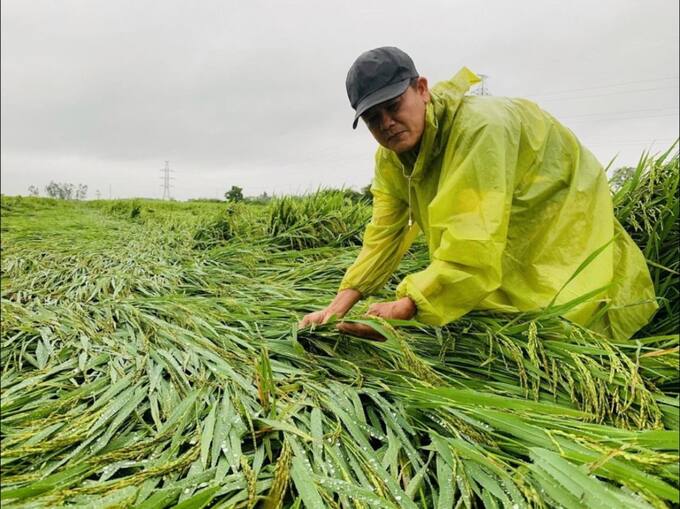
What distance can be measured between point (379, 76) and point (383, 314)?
2.16 ft

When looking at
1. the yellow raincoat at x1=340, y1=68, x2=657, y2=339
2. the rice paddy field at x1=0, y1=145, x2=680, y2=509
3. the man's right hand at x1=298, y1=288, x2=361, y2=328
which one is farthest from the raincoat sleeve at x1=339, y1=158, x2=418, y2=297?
the rice paddy field at x1=0, y1=145, x2=680, y2=509

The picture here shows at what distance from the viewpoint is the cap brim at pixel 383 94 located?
1.18 meters

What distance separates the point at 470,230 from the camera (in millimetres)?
1144

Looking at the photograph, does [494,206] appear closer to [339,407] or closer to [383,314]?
[383,314]

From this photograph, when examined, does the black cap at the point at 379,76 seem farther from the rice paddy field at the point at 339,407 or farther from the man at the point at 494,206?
the rice paddy field at the point at 339,407

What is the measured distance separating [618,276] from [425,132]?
0.78 metres

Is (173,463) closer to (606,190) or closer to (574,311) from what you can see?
(574,311)

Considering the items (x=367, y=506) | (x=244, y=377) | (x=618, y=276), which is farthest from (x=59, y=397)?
(x=618, y=276)

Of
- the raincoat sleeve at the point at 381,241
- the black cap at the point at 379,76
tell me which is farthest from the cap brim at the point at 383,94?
the raincoat sleeve at the point at 381,241

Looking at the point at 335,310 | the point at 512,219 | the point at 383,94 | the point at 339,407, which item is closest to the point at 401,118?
the point at 383,94

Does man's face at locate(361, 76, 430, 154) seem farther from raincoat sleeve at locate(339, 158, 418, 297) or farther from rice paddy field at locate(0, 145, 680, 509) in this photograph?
rice paddy field at locate(0, 145, 680, 509)

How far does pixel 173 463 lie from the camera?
2.52 ft

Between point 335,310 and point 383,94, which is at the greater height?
point 383,94

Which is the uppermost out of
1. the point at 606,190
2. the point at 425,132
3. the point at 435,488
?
the point at 425,132
